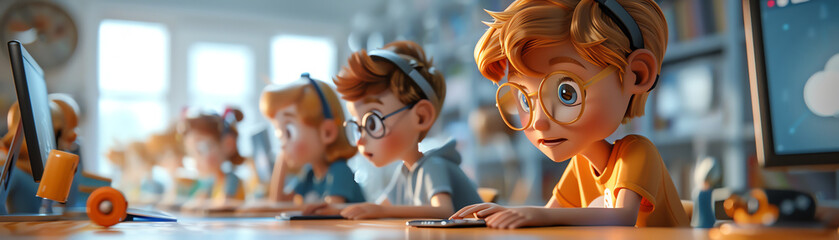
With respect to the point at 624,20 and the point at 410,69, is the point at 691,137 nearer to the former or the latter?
the point at 410,69

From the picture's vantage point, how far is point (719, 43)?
274 cm

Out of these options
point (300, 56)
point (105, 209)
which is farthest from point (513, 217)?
point (300, 56)

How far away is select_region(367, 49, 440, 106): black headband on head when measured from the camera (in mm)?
1548

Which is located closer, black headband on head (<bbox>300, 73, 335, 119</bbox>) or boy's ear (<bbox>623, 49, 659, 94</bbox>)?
boy's ear (<bbox>623, 49, 659, 94</bbox>)

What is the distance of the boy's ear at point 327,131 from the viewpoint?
2033 millimetres

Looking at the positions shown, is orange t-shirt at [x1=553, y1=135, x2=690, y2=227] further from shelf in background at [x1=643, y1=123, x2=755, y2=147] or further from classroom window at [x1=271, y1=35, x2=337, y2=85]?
classroom window at [x1=271, y1=35, x2=337, y2=85]

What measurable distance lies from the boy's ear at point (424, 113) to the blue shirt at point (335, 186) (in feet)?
1.47

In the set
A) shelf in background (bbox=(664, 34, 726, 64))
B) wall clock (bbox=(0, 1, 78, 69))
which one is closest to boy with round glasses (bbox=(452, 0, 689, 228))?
shelf in background (bbox=(664, 34, 726, 64))

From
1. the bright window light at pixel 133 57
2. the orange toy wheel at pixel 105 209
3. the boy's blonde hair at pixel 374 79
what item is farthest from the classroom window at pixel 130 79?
the orange toy wheel at pixel 105 209

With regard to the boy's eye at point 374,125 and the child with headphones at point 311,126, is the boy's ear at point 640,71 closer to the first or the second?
the boy's eye at point 374,125

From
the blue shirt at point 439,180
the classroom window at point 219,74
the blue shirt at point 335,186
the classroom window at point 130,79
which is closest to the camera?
the blue shirt at point 439,180

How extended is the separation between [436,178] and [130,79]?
15.2 ft

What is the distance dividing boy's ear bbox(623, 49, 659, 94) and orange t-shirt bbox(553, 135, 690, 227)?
0.08 meters

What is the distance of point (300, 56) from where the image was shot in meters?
6.11
